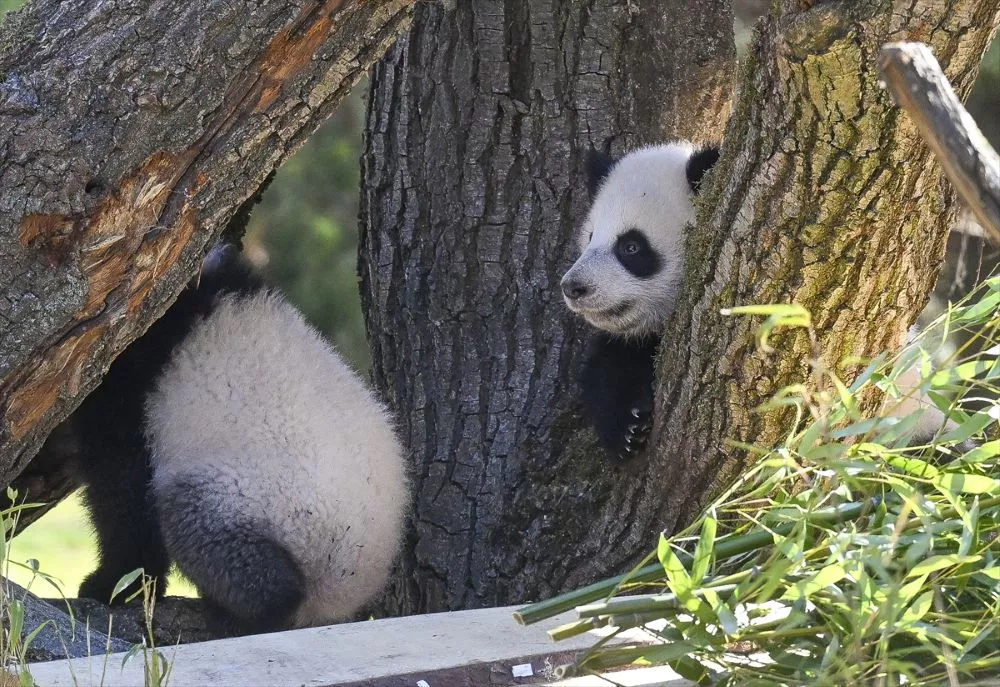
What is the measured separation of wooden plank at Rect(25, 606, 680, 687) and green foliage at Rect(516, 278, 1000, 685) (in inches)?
8.7

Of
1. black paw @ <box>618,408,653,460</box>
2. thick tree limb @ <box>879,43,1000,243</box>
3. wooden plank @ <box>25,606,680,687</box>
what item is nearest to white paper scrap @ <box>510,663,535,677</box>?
wooden plank @ <box>25,606,680,687</box>

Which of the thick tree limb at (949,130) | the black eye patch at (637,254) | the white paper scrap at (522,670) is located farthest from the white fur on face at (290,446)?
the thick tree limb at (949,130)

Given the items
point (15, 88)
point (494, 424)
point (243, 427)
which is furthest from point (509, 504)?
point (15, 88)

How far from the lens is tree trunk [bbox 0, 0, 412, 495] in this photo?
1981mm

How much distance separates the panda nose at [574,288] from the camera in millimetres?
2838

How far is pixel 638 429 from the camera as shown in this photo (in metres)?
→ 2.66

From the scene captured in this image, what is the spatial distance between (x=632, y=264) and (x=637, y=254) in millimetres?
35

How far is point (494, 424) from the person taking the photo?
3184 millimetres

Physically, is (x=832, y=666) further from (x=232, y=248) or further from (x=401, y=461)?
(x=232, y=248)

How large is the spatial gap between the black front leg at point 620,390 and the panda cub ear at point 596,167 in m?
0.43

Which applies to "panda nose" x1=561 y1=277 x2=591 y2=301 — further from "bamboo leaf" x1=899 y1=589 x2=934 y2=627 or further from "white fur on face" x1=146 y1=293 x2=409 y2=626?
"bamboo leaf" x1=899 y1=589 x2=934 y2=627

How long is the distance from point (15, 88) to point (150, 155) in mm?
268

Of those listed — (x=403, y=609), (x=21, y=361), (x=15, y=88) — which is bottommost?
(x=403, y=609)

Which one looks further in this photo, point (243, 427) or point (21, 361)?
point (243, 427)
